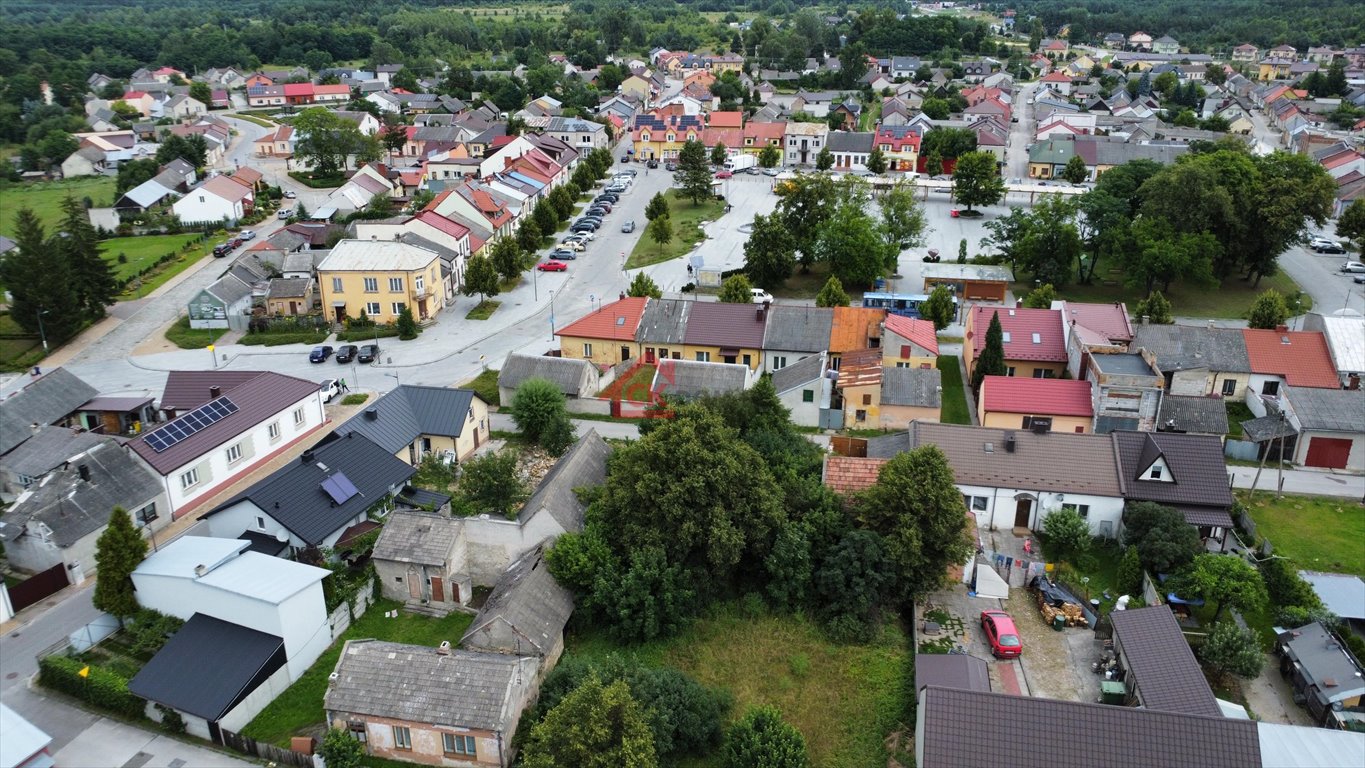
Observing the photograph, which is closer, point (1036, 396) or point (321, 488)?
point (321, 488)

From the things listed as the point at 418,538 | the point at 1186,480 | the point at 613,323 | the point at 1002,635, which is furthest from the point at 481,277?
the point at 1186,480

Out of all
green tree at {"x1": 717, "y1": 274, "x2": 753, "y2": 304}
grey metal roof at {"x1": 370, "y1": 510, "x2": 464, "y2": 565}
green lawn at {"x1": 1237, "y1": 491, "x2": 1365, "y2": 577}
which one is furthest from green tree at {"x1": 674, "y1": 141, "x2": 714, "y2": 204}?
grey metal roof at {"x1": 370, "y1": 510, "x2": 464, "y2": 565}

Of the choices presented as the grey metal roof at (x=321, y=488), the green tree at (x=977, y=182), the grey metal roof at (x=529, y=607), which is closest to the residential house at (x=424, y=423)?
the grey metal roof at (x=321, y=488)

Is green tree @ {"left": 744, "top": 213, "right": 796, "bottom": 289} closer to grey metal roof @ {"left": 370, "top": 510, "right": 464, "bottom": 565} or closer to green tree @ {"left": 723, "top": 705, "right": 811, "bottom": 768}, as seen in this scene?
grey metal roof @ {"left": 370, "top": 510, "right": 464, "bottom": 565}

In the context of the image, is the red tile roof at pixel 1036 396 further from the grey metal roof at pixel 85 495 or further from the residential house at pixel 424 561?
the grey metal roof at pixel 85 495

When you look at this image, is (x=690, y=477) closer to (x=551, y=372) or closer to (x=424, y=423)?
(x=424, y=423)

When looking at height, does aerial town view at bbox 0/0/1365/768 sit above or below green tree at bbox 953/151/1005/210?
below
